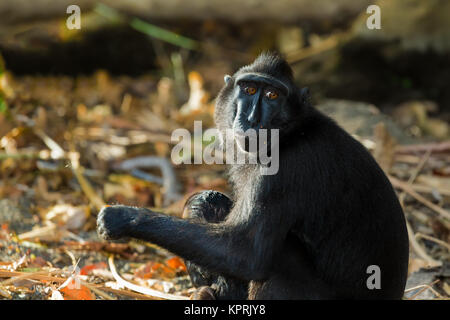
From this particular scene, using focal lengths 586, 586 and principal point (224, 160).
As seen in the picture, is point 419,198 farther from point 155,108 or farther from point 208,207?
point 155,108

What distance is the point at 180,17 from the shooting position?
13945mm

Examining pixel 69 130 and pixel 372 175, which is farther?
pixel 69 130

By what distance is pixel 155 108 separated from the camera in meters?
11.3

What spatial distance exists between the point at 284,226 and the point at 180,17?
10099 millimetres

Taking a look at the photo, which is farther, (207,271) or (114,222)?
(207,271)

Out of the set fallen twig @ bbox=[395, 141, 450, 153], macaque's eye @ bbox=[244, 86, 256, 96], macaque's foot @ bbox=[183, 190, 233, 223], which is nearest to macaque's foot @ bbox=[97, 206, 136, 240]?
macaque's foot @ bbox=[183, 190, 233, 223]

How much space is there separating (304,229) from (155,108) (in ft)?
22.6

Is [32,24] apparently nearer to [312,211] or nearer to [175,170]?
[175,170]

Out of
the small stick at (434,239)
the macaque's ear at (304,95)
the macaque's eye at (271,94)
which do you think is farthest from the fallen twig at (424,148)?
the macaque's eye at (271,94)

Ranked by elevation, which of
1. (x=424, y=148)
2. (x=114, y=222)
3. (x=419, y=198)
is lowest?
(x=419, y=198)

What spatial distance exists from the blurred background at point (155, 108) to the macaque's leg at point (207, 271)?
36 cm

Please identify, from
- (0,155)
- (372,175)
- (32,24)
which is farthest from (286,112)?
(32,24)

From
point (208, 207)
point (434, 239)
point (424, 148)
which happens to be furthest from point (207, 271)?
point (424, 148)

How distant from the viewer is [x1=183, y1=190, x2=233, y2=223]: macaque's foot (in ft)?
18.2
